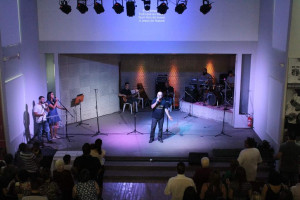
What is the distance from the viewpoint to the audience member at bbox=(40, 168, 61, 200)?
5.70 m

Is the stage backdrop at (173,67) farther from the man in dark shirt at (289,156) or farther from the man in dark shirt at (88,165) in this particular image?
the man in dark shirt at (88,165)

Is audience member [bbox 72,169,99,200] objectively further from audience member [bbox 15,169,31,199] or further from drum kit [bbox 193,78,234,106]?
drum kit [bbox 193,78,234,106]

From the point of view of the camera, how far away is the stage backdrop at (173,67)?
14922 millimetres

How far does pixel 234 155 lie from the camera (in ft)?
31.3

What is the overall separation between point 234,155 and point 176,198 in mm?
3968

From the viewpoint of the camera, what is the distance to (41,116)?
10.3 m

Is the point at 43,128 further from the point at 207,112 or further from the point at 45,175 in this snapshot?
the point at 207,112

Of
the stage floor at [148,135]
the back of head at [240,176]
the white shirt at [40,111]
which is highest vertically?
the white shirt at [40,111]

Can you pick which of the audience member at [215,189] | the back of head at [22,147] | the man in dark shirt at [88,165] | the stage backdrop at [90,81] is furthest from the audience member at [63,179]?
the stage backdrop at [90,81]

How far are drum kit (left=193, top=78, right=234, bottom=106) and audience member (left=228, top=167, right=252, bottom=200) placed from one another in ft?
24.5

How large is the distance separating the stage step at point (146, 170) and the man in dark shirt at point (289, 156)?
1366 millimetres

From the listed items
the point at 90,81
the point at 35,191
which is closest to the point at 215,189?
the point at 35,191

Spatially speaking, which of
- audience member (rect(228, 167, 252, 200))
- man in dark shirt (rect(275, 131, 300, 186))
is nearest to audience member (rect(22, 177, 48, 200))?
audience member (rect(228, 167, 252, 200))

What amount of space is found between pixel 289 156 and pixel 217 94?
6.29 meters
